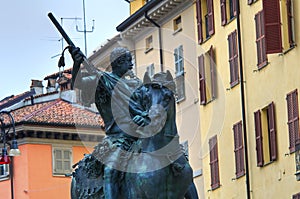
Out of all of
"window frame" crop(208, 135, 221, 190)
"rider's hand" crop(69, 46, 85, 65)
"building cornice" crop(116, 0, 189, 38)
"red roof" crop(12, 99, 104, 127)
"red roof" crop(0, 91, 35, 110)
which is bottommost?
"rider's hand" crop(69, 46, 85, 65)

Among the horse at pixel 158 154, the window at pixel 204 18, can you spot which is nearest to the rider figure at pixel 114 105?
the horse at pixel 158 154

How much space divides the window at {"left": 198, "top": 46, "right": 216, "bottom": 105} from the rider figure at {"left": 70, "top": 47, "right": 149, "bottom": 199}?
34.5 m

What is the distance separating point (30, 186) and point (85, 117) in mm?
4372

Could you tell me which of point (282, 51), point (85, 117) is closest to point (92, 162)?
point (282, 51)

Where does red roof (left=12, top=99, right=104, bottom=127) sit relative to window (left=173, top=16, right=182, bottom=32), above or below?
above

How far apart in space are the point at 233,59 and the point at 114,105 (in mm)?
33048

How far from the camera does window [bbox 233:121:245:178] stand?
196 ft

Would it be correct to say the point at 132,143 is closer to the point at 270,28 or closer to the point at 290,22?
the point at 290,22

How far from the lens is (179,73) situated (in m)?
66.9

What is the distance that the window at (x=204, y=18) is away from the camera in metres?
63.1

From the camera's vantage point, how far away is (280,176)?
5562 cm

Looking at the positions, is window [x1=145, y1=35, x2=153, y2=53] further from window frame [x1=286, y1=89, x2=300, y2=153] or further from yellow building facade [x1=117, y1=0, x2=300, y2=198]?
window frame [x1=286, y1=89, x2=300, y2=153]

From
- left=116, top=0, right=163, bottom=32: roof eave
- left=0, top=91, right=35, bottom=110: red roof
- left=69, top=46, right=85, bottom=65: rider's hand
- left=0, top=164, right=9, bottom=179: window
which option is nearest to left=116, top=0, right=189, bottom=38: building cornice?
left=116, top=0, right=163, bottom=32: roof eave

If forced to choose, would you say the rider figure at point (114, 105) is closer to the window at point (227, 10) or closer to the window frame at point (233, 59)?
the window frame at point (233, 59)
